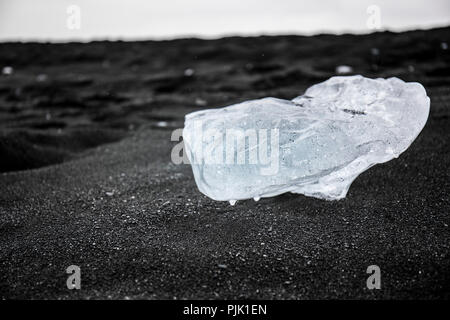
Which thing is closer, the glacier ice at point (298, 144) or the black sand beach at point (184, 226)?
the black sand beach at point (184, 226)

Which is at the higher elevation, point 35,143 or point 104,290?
point 35,143

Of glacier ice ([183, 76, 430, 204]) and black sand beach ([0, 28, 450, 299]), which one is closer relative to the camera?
black sand beach ([0, 28, 450, 299])

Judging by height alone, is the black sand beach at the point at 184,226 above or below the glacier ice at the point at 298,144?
below

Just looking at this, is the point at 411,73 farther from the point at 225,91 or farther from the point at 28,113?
Result: the point at 28,113

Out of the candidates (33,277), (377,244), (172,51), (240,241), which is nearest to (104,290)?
(33,277)

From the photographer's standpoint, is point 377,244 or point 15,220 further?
point 15,220

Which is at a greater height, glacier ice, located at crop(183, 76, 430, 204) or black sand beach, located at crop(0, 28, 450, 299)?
glacier ice, located at crop(183, 76, 430, 204)

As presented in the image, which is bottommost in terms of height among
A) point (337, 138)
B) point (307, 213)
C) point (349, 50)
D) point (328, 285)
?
point (328, 285)

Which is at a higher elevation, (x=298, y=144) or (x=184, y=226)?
(x=298, y=144)
